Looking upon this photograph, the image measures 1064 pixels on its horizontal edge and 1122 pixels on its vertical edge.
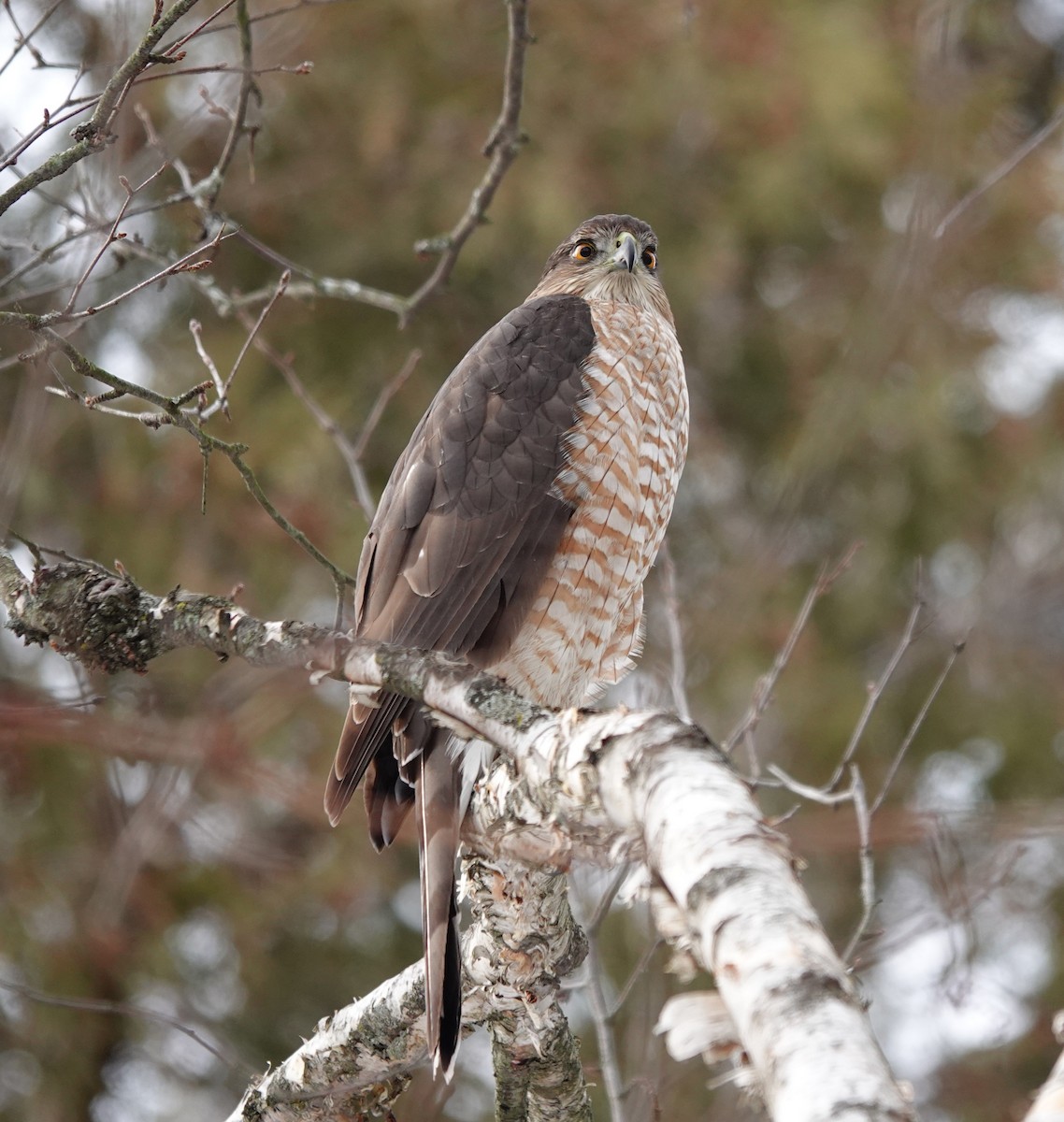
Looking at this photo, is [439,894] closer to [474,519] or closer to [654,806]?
[474,519]

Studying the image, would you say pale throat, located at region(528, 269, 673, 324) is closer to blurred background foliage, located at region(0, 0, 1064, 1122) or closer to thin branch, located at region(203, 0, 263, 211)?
blurred background foliage, located at region(0, 0, 1064, 1122)

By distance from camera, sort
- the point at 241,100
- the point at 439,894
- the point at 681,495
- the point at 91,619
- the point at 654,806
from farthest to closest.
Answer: the point at 681,495, the point at 241,100, the point at 439,894, the point at 91,619, the point at 654,806

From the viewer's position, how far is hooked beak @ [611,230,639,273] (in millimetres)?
4879

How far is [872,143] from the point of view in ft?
27.9

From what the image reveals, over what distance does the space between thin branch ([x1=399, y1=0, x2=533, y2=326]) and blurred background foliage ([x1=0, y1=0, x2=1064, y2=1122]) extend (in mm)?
1954

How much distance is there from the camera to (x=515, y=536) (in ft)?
12.5

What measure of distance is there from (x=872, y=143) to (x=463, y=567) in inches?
233

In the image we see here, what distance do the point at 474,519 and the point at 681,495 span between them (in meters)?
5.41

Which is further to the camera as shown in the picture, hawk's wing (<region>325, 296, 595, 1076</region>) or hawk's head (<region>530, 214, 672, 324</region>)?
hawk's head (<region>530, 214, 672, 324</region>)

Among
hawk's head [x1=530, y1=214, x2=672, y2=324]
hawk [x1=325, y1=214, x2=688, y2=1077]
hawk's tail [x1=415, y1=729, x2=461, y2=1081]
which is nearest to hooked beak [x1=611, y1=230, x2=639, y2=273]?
hawk's head [x1=530, y1=214, x2=672, y2=324]

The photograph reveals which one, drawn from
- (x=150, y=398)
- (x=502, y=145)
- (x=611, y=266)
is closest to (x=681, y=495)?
(x=611, y=266)

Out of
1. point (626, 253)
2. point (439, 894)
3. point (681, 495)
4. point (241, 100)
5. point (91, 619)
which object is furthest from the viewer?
point (681, 495)

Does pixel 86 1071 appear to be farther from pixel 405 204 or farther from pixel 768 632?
pixel 405 204

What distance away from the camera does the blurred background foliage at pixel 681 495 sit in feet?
22.7
